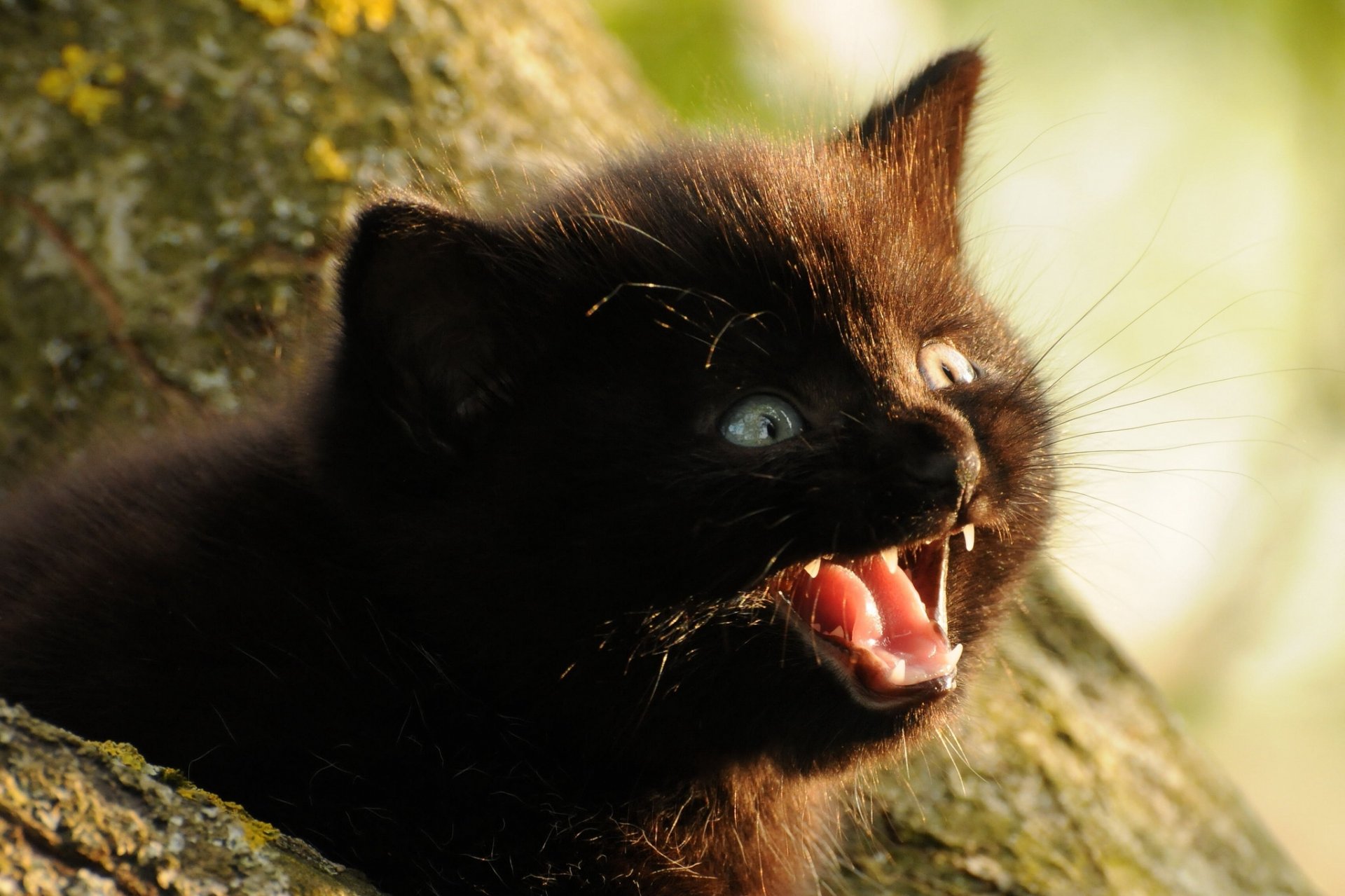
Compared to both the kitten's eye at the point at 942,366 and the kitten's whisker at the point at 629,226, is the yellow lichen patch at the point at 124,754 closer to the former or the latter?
the kitten's whisker at the point at 629,226

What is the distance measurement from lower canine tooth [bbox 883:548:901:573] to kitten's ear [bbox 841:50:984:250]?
2.88 ft

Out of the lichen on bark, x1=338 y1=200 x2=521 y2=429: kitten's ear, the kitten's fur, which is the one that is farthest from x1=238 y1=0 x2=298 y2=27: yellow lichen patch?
x1=338 y1=200 x2=521 y2=429: kitten's ear

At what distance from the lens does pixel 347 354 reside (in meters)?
2.29

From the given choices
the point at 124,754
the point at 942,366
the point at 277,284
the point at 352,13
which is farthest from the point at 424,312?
the point at 352,13

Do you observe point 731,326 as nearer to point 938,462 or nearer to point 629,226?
point 629,226

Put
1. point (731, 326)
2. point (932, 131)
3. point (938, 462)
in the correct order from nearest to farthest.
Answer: point (938, 462), point (731, 326), point (932, 131)

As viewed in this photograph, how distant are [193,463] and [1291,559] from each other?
972 cm

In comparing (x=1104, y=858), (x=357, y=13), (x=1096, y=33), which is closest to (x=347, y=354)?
(x=357, y=13)

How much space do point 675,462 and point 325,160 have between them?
1733 mm

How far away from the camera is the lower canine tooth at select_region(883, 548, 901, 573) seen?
7.32 ft

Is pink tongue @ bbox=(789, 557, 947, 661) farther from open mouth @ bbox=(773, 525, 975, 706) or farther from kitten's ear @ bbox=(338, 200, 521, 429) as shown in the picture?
kitten's ear @ bbox=(338, 200, 521, 429)

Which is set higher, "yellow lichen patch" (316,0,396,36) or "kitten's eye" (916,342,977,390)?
"yellow lichen patch" (316,0,396,36)

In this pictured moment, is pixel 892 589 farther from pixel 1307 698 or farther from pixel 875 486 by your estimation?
pixel 1307 698

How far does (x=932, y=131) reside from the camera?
3.02 metres
